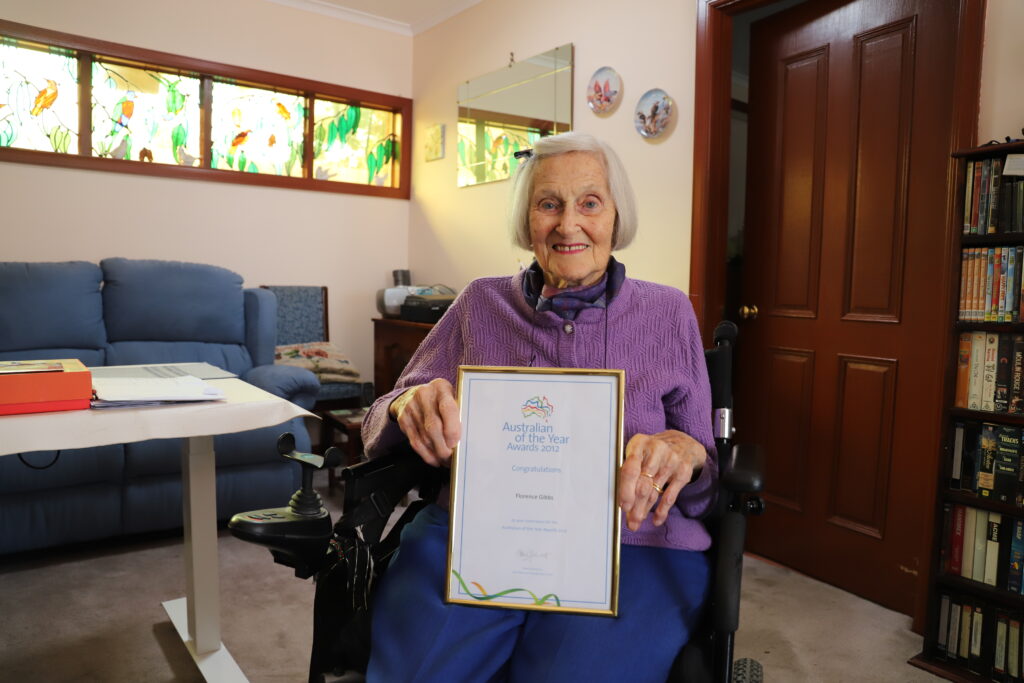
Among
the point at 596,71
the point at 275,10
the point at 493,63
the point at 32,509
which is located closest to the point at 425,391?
the point at 32,509

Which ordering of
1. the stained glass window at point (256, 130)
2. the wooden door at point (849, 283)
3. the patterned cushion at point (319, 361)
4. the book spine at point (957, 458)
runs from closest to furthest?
1. the book spine at point (957, 458)
2. the wooden door at point (849, 283)
3. the patterned cushion at point (319, 361)
4. the stained glass window at point (256, 130)

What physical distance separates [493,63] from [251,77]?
1.39 meters

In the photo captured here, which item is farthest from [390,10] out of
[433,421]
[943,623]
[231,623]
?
[943,623]

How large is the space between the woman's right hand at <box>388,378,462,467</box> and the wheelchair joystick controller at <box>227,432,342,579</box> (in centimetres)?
22

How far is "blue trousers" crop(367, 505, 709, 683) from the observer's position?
0.99m

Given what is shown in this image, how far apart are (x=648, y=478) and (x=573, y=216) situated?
512 millimetres

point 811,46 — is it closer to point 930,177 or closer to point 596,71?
point 930,177

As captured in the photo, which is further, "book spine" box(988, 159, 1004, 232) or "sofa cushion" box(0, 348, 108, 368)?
"sofa cushion" box(0, 348, 108, 368)

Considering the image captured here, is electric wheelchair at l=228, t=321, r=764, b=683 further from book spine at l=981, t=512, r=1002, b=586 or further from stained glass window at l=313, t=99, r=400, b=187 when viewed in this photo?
stained glass window at l=313, t=99, r=400, b=187

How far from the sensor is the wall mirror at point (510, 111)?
331 cm

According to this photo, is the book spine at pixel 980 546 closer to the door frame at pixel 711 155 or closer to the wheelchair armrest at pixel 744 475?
the door frame at pixel 711 155

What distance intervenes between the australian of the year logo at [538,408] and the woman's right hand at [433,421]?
101mm

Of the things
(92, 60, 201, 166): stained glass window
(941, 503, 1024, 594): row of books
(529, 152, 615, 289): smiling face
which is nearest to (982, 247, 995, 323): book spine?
(941, 503, 1024, 594): row of books
